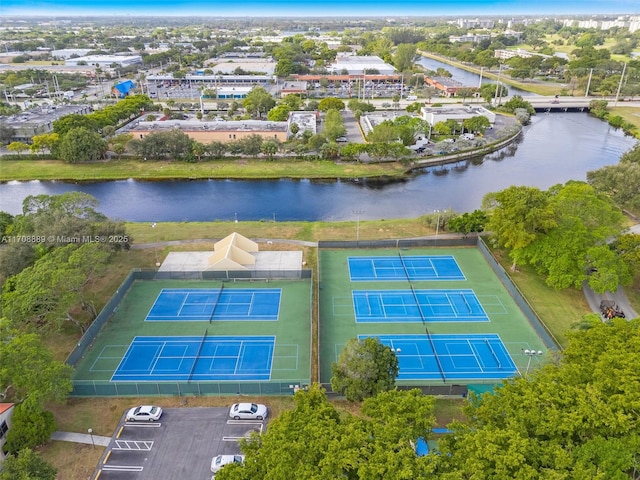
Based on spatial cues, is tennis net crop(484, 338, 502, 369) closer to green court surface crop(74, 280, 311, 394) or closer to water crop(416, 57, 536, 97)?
green court surface crop(74, 280, 311, 394)

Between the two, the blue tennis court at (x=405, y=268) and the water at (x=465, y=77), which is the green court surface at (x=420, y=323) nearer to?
the blue tennis court at (x=405, y=268)

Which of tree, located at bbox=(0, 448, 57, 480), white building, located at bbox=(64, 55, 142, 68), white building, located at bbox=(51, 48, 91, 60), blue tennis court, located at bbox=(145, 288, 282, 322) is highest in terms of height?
white building, located at bbox=(51, 48, 91, 60)

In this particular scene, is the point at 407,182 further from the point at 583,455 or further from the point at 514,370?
the point at 583,455

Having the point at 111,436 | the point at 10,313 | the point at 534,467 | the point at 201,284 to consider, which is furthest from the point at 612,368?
the point at 10,313

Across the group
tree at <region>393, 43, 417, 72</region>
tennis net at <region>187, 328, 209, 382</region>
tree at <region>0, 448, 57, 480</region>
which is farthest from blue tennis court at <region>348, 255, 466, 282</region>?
tree at <region>393, 43, 417, 72</region>

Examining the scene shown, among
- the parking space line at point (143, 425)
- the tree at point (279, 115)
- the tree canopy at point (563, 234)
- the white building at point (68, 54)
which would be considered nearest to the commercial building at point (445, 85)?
the tree at point (279, 115)

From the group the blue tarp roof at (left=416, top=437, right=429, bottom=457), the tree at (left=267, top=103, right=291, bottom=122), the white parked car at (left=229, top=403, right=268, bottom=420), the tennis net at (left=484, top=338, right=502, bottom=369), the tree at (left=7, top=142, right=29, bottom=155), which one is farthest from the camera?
the tree at (left=267, top=103, right=291, bottom=122)

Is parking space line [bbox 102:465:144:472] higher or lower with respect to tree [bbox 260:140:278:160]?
lower
